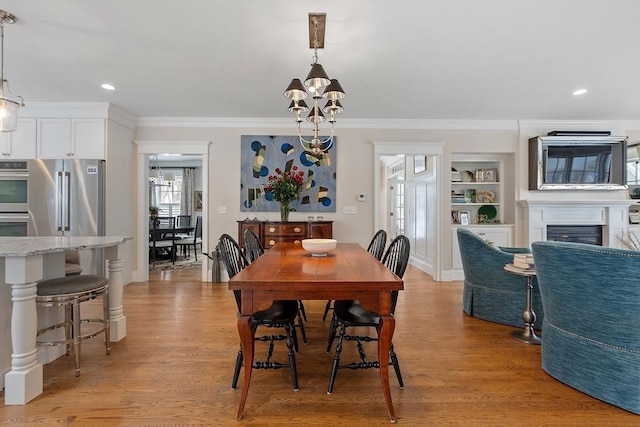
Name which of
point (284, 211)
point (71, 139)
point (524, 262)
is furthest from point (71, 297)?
point (524, 262)

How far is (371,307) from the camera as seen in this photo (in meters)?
1.60

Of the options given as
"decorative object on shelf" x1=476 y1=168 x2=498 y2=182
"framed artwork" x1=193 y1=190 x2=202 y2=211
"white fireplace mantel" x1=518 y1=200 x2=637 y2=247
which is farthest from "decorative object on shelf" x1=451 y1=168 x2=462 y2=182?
"framed artwork" x1=193 y1=190 x2=202 y2=211

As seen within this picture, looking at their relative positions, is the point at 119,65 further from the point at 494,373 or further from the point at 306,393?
the point at 494,373

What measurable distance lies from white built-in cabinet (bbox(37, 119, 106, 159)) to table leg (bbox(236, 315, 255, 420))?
3.79 meters

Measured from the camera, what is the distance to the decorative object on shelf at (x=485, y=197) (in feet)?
17.1

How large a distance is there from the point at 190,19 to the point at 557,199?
5368mm

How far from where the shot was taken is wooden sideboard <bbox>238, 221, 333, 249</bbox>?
427 cm

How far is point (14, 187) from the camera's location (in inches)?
156

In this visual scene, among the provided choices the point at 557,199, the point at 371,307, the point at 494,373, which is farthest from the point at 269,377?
the point at 557,199

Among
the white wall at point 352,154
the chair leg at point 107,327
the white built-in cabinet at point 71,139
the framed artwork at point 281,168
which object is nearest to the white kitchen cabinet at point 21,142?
the white built-in cabinet at point 71,139

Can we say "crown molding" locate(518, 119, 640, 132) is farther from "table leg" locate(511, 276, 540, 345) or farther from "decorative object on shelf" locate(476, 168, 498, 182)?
"table leg" locate(511, 276, 540, 345)

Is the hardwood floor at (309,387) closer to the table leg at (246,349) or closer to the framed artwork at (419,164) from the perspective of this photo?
the table leg at (246,349)

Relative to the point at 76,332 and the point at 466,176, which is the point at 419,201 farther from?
the point at 76,332

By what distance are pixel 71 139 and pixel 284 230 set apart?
308 centimetres
